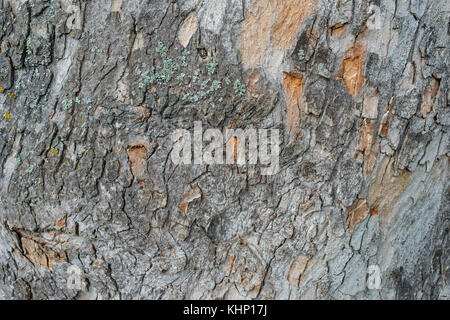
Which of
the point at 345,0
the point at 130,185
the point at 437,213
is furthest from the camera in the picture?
the point at 437,213

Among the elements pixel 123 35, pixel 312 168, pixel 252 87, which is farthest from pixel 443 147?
pixel 123 35

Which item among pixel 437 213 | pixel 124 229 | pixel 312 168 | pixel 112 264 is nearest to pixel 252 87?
pixel 312 168

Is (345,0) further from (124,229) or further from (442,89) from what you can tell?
(124,229)

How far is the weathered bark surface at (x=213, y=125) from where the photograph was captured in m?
1.42

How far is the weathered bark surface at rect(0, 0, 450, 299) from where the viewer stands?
4.65 feet

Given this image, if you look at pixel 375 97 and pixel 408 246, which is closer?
pixel 375 97

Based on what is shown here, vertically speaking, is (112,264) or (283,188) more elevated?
(283,188)

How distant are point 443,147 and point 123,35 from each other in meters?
1.36

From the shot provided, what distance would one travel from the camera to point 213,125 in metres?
1.45

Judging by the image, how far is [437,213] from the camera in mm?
1783

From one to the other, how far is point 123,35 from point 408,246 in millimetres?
1430
